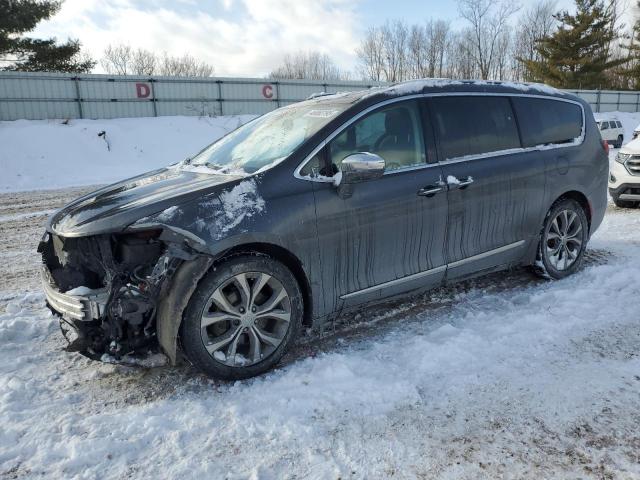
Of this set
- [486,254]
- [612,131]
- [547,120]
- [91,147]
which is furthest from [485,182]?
[612,131]

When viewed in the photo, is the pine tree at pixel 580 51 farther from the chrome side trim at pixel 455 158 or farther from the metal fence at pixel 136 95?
the chrome side trim at pixel 455 158

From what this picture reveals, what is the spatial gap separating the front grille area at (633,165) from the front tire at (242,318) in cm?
765

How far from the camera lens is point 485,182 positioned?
4.10 m

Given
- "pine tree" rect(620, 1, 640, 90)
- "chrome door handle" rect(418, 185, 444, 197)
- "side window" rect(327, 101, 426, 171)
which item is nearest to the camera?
"side window" rect(327, 101, 426, 171)

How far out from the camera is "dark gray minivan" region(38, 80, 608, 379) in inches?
115

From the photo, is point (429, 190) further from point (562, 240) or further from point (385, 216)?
point (562, 240)

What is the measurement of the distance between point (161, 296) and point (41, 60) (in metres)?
27.6

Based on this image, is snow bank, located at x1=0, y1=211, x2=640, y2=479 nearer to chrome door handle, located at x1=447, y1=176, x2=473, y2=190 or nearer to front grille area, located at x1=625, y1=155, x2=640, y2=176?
chrome door handle, located at x1=447, y1=176, x2=473, y2=190

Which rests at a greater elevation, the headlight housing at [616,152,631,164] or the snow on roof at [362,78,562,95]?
the snow on roof at [362,78,562,95]

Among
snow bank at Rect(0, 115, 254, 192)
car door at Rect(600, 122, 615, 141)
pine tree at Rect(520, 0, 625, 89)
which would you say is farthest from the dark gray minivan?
pine tree at Rect(520, 0, 625, 89)

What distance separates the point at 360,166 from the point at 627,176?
7.25 m

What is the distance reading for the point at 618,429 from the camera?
8.48ft

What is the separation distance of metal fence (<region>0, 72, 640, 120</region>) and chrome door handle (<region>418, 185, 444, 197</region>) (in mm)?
21297

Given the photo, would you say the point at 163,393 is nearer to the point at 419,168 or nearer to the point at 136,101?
the point at 419,168
